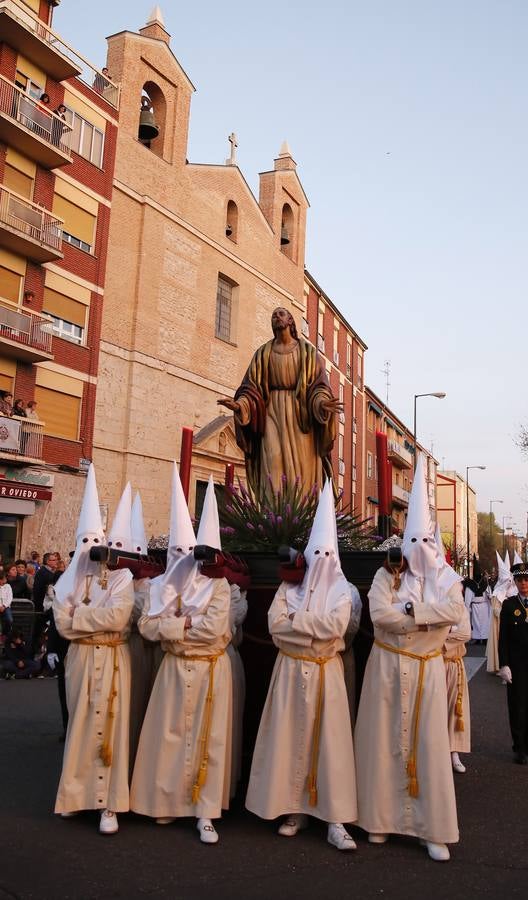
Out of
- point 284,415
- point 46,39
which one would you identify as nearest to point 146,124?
point 46,39

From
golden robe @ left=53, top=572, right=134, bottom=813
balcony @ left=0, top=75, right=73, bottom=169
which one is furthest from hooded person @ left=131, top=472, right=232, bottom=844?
balcony @ left=0, top=75, right=73, bottom=169

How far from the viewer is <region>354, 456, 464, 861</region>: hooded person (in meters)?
4.87

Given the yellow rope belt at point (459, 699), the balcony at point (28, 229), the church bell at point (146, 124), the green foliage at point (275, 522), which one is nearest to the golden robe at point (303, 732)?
the green foliage at point (275, 522)

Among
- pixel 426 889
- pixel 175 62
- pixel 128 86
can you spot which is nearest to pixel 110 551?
pixel 426 889

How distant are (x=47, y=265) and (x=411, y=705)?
20.3m

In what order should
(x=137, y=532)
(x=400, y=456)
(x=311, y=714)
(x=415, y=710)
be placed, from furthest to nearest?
(x=400, y=456) < (x=137, y=532) < (x=311, y=714) < (x=415, y=710)

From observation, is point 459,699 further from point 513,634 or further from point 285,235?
point 285,235

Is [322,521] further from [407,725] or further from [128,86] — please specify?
[128,86]

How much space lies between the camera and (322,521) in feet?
17.5

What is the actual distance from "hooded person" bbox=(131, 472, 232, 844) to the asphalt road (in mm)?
212

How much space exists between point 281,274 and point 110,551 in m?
29.8

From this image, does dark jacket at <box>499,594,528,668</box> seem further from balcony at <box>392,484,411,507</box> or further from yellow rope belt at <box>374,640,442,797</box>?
balcony at <box>392,484,411,507</box>

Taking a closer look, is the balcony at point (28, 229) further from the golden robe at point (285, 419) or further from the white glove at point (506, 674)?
the white glove at point (506, 674)

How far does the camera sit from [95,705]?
536cm
